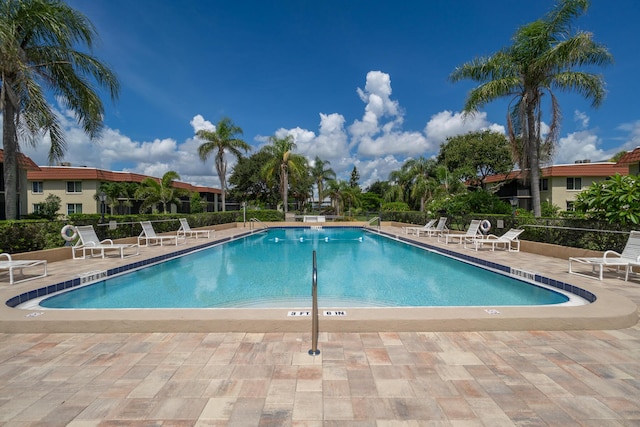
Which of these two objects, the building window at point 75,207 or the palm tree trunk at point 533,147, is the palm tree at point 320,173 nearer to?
the building window at point 75,207

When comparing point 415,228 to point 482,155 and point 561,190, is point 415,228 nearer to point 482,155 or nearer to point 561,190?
point 561,190

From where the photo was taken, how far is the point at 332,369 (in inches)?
104

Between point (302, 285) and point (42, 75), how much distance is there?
9717mm

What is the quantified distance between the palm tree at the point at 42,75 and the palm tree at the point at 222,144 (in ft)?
41.5

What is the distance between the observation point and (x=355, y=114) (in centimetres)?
2767

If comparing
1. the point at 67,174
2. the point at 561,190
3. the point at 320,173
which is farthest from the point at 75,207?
the point at 561,190

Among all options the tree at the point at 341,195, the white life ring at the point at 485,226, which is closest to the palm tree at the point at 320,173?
the tree at the point at 341,195

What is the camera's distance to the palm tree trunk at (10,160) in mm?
8273

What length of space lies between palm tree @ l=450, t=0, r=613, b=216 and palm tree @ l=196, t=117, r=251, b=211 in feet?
52.4

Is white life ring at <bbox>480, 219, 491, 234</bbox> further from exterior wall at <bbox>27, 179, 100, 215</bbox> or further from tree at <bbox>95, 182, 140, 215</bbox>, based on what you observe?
exterior wall at <bbox>27, 179, 100, 215</bbox>

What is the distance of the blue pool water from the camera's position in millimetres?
5617

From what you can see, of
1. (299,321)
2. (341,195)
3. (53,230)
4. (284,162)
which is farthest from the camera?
(341,195)

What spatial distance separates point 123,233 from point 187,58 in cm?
823

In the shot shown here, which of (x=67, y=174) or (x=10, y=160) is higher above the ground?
(x=67, y=174)
